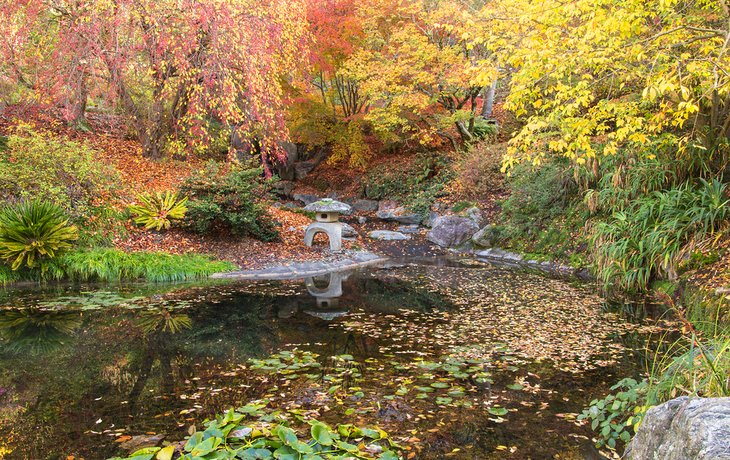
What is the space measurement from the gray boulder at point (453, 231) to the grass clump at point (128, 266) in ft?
20.8

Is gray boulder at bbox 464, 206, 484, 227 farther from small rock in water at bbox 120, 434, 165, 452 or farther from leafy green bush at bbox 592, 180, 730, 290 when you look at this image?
small rock in water at bbox 120, 434, 165, 452

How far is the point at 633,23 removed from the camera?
493 cm

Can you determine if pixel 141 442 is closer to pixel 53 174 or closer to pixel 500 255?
pixel 53 174

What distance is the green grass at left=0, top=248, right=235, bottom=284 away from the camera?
8.34 m

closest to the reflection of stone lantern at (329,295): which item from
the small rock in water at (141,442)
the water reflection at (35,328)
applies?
the water reflection at (35,328)

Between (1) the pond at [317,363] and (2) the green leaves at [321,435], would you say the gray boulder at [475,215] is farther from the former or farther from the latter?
(2) the green leaves at [321,435]

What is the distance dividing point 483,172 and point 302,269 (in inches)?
287

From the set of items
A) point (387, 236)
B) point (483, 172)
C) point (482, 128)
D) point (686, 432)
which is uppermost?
point (482, 128)

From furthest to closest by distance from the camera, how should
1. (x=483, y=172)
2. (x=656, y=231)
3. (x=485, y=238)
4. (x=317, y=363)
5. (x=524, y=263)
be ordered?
(x=483, y=172) < (x=485, y=238) < (x=524, y=263) < (x=656, y=231) < (x=317, y=363)

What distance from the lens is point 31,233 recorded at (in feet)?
26.1

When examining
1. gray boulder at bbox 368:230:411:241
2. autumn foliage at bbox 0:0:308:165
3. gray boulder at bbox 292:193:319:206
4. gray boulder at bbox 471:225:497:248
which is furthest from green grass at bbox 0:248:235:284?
gray boulder at bbox 292:193:319:206

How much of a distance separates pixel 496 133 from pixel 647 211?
9.12 meters

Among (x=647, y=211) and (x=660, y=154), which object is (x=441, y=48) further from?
(x=647, y=211)

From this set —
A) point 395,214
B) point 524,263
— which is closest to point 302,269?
point 524,263
